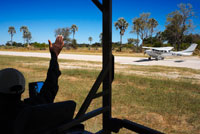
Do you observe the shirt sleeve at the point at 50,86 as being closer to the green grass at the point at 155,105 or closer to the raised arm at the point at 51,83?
the raised arm at the point at 51,83

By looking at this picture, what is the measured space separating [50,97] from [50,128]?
0.46m

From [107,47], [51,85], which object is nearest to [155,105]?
[107,47]

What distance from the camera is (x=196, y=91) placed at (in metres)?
6.26

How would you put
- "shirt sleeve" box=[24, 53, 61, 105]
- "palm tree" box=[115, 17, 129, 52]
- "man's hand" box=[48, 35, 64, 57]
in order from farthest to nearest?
"palm tree" box=[115, 17, 129, 52] → "man's hand" box=[48, 35, 64, 57] → "shirt sleeve" box=[24, 53, 61, 105]

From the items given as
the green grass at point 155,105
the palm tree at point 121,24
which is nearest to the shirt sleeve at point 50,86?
the green grass at point 155,105

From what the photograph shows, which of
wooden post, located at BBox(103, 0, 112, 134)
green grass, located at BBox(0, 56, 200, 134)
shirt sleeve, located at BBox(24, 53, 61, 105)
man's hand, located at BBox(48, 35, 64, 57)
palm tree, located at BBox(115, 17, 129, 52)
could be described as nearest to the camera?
shirt sleeve, located at BBox(24, 53, 61, 105)

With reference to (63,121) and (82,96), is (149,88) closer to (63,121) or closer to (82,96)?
(82,96)

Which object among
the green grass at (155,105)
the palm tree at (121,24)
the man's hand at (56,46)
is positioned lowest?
the green grass at (155,105)

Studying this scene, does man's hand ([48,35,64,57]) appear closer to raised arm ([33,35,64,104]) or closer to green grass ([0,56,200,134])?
raised arm ([33,35,64,104])

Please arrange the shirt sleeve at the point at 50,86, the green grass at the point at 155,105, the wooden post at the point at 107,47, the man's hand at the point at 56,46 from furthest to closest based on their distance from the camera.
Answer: the green grass at the point at 155,105, the wooden post at the point at 107,47, the man's hand at the point at 56,46, the shirt sleeve at the point at 50,86

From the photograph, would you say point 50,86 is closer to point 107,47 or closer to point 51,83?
point 51,83

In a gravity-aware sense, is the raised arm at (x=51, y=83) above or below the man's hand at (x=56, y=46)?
below

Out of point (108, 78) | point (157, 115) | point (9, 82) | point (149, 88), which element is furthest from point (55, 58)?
point (149, 88)

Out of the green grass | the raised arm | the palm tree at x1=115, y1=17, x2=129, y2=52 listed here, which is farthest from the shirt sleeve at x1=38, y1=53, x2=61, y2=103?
the palm tree at x1=115, y1=17, x2=129, y2=52
